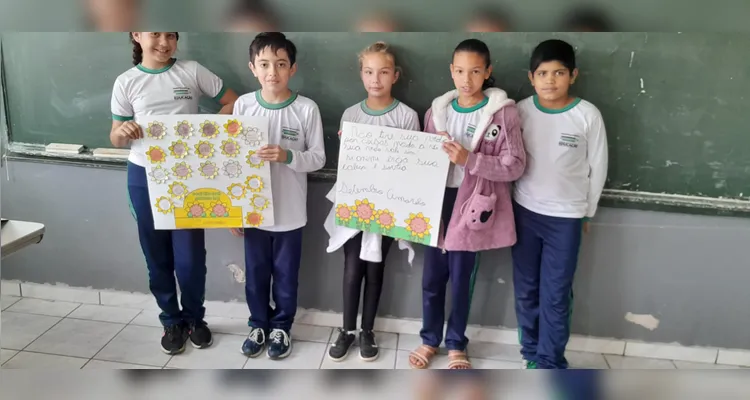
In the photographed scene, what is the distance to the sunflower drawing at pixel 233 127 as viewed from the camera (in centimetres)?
121

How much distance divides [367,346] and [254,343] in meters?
0.33

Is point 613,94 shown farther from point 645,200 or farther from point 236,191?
point 236,191

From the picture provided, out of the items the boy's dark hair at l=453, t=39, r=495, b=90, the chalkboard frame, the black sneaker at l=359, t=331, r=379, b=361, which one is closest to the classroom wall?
the chalkboard frame

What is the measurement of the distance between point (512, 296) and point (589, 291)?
0.23 metres

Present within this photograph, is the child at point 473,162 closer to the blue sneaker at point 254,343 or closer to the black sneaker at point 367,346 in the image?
the black sneaker at point 367,346

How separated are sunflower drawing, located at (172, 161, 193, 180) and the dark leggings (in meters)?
0.51

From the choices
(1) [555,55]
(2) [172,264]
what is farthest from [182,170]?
(1) [555,55]

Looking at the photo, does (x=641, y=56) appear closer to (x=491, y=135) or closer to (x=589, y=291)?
(x=491, y=135)

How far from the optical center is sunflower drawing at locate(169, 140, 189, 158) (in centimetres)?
122

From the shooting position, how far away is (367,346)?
5.07 feet

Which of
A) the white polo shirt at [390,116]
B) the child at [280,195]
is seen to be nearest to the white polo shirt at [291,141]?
the child at [280,195]

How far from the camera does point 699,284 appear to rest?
4.95 ft


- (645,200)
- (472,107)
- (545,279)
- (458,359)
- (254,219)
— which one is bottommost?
(458,359)

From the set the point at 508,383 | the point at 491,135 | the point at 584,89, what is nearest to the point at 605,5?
the point at 508,383
